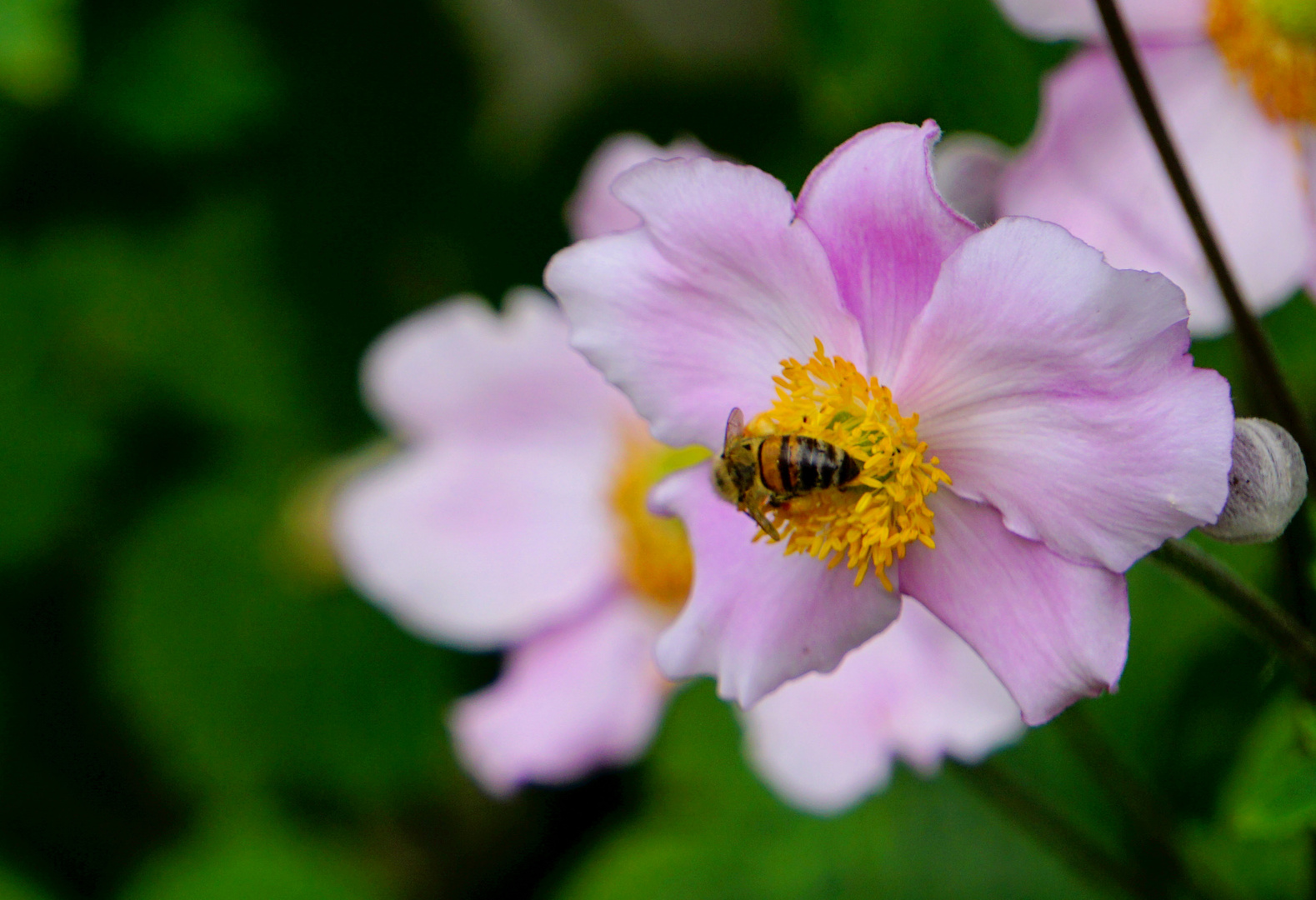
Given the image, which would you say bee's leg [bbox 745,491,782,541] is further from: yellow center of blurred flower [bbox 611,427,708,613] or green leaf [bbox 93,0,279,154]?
green leaf [bbox 93,0,279,154]

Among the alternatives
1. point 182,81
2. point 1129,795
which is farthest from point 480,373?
point 182,81

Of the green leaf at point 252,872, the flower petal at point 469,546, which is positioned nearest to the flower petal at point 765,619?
the flower petal at point 469,546

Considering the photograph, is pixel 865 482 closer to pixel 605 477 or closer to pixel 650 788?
pixel 605 477

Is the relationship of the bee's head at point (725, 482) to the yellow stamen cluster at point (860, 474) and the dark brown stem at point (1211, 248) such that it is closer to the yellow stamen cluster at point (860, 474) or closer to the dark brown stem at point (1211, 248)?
the yellow stamen cluster at point (860, 474)

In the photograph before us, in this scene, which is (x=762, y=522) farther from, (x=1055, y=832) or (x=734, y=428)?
(x=1055, y=832)

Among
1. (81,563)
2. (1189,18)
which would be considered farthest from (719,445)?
(81,563)

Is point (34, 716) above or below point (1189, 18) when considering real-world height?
below

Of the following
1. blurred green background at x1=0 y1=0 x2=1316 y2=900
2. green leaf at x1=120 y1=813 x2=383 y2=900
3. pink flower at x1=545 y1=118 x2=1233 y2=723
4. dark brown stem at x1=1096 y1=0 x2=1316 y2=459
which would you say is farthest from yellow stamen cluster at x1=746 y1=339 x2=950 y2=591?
green leaf at x1=120 y1=813 x2=383 y2=900
